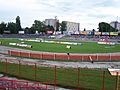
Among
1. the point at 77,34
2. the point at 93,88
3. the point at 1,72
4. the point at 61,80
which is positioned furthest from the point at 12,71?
the point at 77,34

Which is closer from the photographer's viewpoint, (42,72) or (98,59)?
(42,72)

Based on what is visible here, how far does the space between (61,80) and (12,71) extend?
23.7 ft

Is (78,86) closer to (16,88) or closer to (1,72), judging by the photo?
(16,88)

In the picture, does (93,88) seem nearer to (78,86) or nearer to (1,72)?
(78,86)

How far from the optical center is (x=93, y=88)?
23.0 metres

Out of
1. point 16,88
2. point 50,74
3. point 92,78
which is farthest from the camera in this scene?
point 50,74

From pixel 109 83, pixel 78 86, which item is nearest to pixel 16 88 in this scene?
pixel 78 86

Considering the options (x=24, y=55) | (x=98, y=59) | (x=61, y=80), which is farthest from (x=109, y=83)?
(x=24, y=55)

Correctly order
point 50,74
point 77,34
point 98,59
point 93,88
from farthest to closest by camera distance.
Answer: point 77,34 → point 98,59 → point 50,74 → point 93,88

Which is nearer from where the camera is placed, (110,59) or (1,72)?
(1,72)

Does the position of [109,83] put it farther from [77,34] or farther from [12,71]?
[77,34]

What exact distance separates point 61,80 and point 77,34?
150m

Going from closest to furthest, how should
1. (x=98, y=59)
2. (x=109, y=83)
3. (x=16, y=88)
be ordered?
(x=16, y=88)
(x=109, y=83)
(x=98, y=59)

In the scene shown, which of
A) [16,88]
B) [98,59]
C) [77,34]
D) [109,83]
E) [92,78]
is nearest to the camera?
[16,88]
